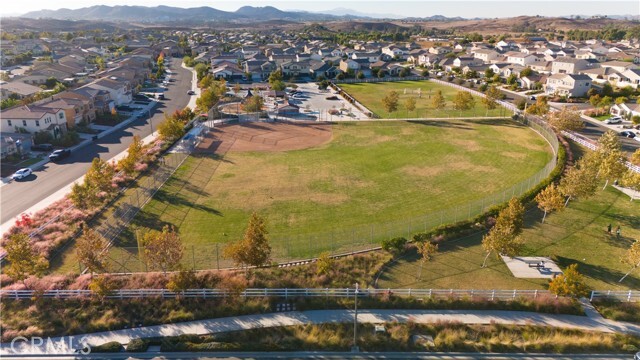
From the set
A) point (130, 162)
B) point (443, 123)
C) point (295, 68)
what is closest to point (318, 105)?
point (443, 123)

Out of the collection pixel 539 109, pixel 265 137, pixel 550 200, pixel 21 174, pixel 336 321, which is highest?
pixel 539 109

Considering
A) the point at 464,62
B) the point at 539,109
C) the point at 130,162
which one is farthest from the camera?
the point at 464,62

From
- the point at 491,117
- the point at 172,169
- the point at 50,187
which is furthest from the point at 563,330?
the point at 491,117

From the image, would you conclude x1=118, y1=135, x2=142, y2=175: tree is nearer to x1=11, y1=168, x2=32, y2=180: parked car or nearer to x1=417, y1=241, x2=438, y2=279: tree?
x1=11, y1=168, x2=32, y2=180: parked car

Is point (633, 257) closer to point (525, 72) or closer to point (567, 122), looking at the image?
point (567, 122)

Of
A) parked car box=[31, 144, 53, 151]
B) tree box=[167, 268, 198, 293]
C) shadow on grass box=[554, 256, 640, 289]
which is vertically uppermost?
parked car box=[31, 144, 53, 151]

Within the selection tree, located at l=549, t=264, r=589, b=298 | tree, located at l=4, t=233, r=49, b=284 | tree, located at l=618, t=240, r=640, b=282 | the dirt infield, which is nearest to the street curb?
the dirt infield

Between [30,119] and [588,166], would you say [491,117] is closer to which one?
[588,166]
